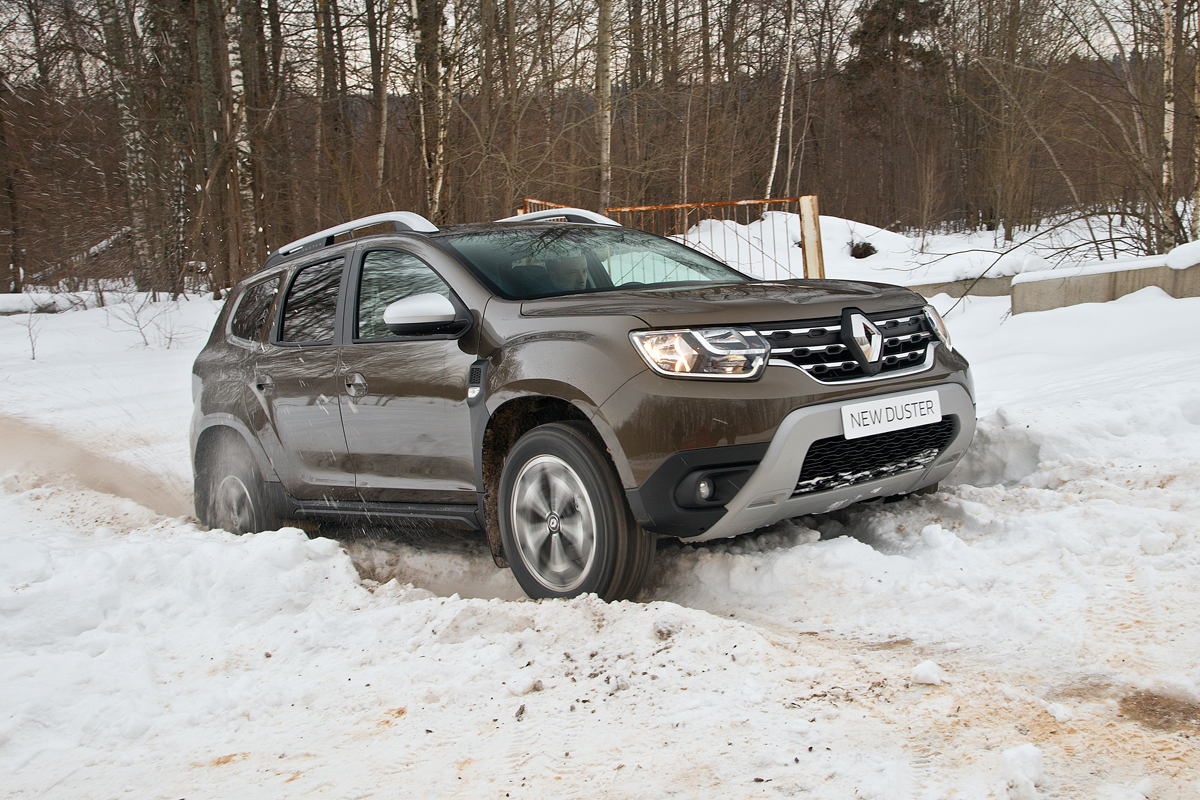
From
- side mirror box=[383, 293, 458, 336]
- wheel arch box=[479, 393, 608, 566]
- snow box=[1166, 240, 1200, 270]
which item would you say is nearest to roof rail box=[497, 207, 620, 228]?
side mirror box=[383, 293, 458, 336]

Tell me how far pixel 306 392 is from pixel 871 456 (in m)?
2.52

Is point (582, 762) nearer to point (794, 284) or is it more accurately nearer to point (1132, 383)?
point (794, 284)

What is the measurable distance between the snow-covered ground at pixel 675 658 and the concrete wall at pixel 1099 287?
4469 millimetres

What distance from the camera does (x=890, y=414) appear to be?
3326 millimetres

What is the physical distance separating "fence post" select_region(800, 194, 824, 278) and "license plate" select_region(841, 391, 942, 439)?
7207 millimetres

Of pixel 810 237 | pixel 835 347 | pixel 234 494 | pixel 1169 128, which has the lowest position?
pixel 234 494

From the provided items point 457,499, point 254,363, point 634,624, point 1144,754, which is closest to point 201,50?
point 254,363

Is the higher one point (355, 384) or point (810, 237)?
point (810, 237)

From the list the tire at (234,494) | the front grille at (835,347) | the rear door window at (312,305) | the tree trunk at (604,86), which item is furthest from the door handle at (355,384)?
the tree trunk at (604,86)

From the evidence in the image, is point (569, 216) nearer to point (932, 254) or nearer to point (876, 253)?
point (932, 254)

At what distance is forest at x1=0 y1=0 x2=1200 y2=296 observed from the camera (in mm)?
10477

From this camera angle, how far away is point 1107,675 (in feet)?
8.34

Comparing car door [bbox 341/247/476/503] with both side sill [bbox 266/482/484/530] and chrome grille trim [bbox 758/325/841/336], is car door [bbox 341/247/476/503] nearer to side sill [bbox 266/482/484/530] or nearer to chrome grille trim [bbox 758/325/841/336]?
side sill [bbox 266/482/484/530]

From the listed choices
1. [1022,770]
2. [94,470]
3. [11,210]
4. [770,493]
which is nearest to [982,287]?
[770,493]
